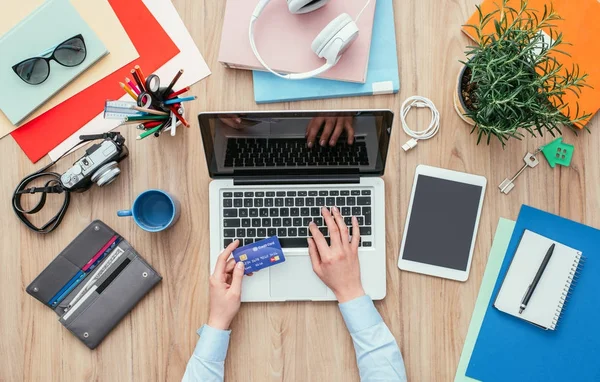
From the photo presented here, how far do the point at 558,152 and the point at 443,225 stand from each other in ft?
0.96

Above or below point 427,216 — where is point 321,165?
above

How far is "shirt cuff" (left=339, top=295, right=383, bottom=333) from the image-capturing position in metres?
0.88

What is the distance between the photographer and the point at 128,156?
940 millimetres

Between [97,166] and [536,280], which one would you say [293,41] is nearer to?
[97,166]

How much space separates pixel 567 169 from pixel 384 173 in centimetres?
39

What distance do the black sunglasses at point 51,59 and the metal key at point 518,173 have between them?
932mm

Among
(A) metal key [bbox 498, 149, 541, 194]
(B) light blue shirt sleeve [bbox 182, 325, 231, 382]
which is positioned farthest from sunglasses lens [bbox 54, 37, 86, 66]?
(A) metal key [bbox 498, 149, 541, 194]

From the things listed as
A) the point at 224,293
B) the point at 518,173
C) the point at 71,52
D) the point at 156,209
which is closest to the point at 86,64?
the point at 71,52

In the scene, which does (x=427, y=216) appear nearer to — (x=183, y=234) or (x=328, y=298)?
(x=328, y=298)

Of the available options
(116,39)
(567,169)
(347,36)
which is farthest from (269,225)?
(567,169)

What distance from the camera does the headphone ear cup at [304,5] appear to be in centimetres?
87

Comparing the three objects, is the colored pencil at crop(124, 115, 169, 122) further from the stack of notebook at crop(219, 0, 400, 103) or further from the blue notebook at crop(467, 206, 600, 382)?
the blue notebook at crop(467, 206, 600, 382)

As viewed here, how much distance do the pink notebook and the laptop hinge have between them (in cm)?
20

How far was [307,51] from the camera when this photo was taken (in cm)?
→ 91
